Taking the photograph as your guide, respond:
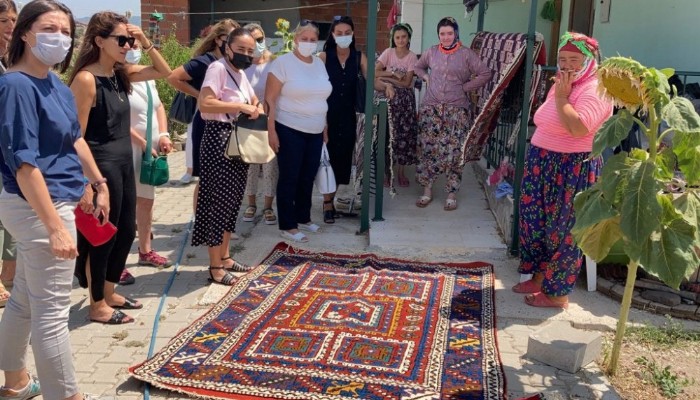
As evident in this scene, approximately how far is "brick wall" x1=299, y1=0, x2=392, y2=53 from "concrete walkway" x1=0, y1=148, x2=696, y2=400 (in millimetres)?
6064

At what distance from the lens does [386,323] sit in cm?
402

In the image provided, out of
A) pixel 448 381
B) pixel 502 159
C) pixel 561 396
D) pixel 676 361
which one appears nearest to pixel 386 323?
pixel 448 381

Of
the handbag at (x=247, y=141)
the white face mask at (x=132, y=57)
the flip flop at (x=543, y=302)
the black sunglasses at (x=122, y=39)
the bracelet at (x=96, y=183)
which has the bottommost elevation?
the flip flop at (x=543, y=302)

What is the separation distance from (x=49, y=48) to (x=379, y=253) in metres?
3.32

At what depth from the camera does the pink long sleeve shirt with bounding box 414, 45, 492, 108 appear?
6020 millimetres

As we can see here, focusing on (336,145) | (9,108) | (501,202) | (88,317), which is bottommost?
(88,317)

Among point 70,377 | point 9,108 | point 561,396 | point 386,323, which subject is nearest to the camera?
Answer: point 9,108

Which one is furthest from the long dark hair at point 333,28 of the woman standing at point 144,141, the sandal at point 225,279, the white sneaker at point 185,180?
the white sneaker at point 185,180

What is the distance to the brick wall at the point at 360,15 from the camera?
12673mm

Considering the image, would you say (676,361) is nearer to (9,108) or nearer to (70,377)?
(70,377)

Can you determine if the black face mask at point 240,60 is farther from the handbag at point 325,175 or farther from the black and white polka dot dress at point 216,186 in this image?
the handbag at point 325,175

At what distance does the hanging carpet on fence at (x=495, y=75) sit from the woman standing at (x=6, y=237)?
3.68 meters

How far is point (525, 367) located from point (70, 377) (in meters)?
2.38

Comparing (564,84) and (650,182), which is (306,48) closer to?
(564,84)
